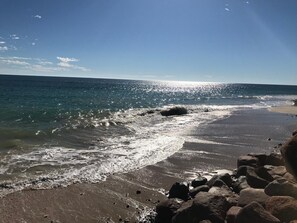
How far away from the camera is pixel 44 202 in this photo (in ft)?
34.0

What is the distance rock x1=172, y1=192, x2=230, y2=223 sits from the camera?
8.09 metres

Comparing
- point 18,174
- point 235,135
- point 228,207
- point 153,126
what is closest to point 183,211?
point 228,207

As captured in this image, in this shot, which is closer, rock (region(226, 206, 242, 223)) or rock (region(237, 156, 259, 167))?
rock (region(226, 206, 242, 223))

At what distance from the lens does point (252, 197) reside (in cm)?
846

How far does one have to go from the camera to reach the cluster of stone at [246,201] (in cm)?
728

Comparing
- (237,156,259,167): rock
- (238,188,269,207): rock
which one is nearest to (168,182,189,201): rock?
(238,188,269,207): rock

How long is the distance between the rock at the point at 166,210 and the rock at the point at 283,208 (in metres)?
2.47

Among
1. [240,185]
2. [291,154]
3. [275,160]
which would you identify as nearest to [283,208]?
[291,154]

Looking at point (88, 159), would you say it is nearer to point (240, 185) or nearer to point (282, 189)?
point (240, 185)

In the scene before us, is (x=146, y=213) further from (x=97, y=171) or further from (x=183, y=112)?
(x=183, y=112)

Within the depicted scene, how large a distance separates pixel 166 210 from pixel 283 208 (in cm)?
305

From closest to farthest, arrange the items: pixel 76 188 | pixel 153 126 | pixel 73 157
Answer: pixel 76 188, pixel 73 157, pixel 153 126

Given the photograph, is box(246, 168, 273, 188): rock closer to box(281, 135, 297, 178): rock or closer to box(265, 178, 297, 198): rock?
box(265, 178, 297, 198): rock

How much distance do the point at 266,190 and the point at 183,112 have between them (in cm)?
3005
